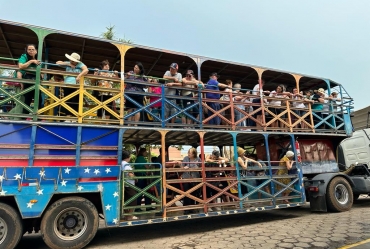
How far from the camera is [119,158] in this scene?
558cm

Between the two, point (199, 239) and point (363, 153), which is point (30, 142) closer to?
point (199, 239)

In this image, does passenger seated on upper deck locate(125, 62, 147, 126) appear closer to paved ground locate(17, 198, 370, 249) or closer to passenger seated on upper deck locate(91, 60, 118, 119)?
passenger seated on upper deck locate(91, 60, 118, 119)

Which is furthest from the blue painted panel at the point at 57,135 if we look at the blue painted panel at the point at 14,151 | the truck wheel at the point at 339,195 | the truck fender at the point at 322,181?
the truck wheel at the point at 339,195

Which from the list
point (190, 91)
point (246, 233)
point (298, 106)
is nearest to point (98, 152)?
point (190, 91)

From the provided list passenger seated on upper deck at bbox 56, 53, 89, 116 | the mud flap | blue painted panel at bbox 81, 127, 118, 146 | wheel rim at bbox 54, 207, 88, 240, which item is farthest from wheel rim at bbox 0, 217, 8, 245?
the mud flap

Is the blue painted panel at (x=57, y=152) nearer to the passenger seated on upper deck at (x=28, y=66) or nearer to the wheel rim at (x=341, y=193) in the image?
the passenger seated on upper deck at (x=28, y=66)

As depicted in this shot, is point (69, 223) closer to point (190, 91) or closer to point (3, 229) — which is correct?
point (3, 229)

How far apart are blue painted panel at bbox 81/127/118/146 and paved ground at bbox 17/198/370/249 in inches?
83.6

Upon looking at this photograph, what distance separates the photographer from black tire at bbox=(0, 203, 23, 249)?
14.4ft

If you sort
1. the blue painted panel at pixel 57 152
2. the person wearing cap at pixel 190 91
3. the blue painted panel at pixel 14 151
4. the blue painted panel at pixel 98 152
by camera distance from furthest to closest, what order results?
the person wearing cap at pixel 190 91 < the blue painted panel at pixel 98 152 < the blue painted panel at pixel 57 152 < the blue painted panel at pixel 14 151

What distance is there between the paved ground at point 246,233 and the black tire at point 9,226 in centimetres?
91

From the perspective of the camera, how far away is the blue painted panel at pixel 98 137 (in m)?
5.45

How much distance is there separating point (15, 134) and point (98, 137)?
155 centimetres

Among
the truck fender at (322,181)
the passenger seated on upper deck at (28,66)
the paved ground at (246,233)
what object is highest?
the passenger seated on upper deck at (28,66)
